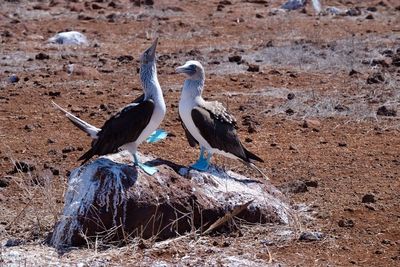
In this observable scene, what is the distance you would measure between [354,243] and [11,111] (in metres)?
5.64

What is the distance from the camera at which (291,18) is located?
19.5 m

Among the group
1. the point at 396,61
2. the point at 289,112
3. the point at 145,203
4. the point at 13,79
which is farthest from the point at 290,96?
the point at 145,203

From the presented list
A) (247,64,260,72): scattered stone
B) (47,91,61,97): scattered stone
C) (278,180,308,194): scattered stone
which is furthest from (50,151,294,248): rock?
(247,64,260,72): scattered stone

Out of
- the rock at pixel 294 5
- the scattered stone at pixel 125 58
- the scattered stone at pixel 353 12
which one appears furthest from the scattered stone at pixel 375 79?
the rock at pixel 294 5

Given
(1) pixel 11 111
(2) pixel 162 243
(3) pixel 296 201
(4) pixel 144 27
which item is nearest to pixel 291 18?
(4) pixel 144 27

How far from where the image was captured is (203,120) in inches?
293

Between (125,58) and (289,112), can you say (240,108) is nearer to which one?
(289,112)

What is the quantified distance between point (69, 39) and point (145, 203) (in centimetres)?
982

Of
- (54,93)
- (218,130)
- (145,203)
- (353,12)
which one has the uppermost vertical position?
(218,130)

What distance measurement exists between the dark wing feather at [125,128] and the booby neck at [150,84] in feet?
0.21

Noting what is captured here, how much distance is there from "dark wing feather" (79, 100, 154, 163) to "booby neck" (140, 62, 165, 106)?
64 millimetres

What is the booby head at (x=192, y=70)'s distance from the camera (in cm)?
746

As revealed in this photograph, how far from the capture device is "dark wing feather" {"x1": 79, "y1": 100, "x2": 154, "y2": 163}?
7.11 meters

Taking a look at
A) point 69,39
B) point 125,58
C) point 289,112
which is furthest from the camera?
point 69,39
